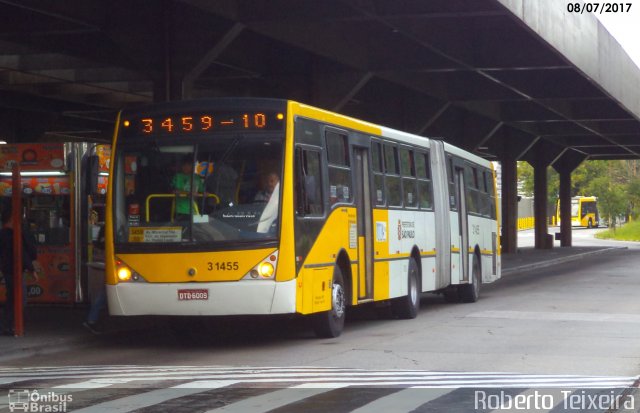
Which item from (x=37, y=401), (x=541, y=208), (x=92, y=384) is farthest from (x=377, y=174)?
(x=541, y=208)

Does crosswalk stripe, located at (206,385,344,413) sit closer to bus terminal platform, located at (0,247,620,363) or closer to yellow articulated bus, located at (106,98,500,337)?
yellow articulated bus, located at (106,98,500,337)

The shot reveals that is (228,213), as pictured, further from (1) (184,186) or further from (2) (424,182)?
(2) (424,182)

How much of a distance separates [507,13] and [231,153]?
9.13 m

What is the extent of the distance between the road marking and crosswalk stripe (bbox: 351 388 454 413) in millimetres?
9481

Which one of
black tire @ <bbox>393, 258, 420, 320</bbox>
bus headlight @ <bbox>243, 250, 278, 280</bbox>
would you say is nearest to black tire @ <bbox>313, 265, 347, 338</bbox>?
bus headlight @ <bbox>243, 250, 278, 280</bbox>

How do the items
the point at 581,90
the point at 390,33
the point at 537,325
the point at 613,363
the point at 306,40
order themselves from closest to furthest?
the point at 613,363
the point at 537,325
the point at 306,40
the point at 390,33
the point at 581,90

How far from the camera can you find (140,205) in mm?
15789

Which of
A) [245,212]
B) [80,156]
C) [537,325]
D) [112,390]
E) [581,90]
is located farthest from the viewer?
[581,90]

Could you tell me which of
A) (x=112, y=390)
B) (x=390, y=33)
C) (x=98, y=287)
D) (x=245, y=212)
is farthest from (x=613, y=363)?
(x=390, y=33)

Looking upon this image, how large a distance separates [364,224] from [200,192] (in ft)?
12.3

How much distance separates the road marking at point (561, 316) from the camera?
66.2 feet

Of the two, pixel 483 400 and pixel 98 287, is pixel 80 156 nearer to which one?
pixel 98 287

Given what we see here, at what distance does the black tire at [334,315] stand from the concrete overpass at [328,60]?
6.60 meters

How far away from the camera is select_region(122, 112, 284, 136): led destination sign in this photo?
15.7m
